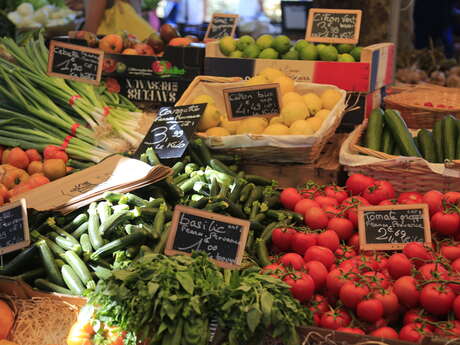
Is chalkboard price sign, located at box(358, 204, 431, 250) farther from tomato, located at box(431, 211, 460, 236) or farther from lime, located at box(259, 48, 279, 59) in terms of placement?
lime, located at box(259, 48, 279, 59)

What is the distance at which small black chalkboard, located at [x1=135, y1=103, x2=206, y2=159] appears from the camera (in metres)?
3.08

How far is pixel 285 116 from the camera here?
3328mm

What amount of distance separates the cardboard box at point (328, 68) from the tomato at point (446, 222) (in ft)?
4.95

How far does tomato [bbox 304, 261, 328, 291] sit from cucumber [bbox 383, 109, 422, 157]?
130 cm

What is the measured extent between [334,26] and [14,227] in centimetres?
272

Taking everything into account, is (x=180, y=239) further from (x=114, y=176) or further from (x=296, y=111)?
(x=296, y=111)

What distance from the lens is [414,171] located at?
2.98m

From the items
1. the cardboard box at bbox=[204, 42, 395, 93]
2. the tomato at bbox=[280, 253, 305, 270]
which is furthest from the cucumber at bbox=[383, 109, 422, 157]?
the tomato at bbox=[280, 253, 305, 270]

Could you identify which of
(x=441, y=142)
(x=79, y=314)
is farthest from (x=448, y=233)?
(x=79, y=314)

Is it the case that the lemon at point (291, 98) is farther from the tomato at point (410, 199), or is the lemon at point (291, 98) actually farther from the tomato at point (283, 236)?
the tomato at point (283, 236)

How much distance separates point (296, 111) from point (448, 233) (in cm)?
122

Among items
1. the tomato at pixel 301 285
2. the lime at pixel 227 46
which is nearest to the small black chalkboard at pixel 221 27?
the lime at pixel 227 46

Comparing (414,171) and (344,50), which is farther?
(344,50)

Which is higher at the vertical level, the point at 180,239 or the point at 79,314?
the point at 180,239
